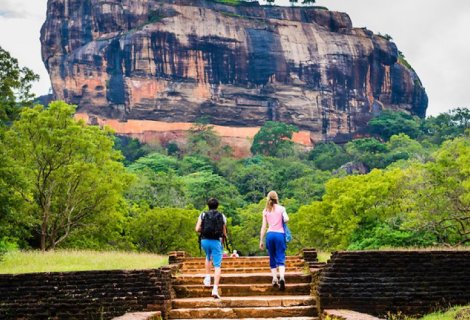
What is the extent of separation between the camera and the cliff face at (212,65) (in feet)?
308

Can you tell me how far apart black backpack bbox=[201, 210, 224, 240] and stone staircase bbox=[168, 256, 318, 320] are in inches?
38.5

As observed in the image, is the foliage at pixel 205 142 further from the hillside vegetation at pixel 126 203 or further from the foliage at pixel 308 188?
the hillside vegetation at pixel 126 203

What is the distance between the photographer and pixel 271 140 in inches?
3703

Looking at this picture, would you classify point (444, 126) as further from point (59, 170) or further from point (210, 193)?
point (59, 170)

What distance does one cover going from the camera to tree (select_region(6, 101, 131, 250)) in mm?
24453

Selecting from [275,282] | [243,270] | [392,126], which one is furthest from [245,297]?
[392,126]

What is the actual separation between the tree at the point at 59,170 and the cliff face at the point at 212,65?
2673 inches

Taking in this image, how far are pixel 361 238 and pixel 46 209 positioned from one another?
12771 mm

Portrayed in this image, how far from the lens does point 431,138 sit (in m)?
94.4

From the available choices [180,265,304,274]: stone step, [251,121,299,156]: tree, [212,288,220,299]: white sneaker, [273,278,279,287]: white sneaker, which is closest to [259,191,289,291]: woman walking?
[273,278,279,287]: white sneaker

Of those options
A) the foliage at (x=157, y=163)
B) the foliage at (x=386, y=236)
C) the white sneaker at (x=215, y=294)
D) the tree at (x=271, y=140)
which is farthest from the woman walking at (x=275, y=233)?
the tree at (x=271, y=140)

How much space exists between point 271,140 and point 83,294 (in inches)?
3313

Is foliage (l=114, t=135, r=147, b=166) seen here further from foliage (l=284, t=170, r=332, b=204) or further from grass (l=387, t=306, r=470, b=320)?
grass (l=387, t=306, r=470, b=320)

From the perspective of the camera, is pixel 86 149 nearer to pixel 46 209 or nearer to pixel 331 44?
pixel 46 209
